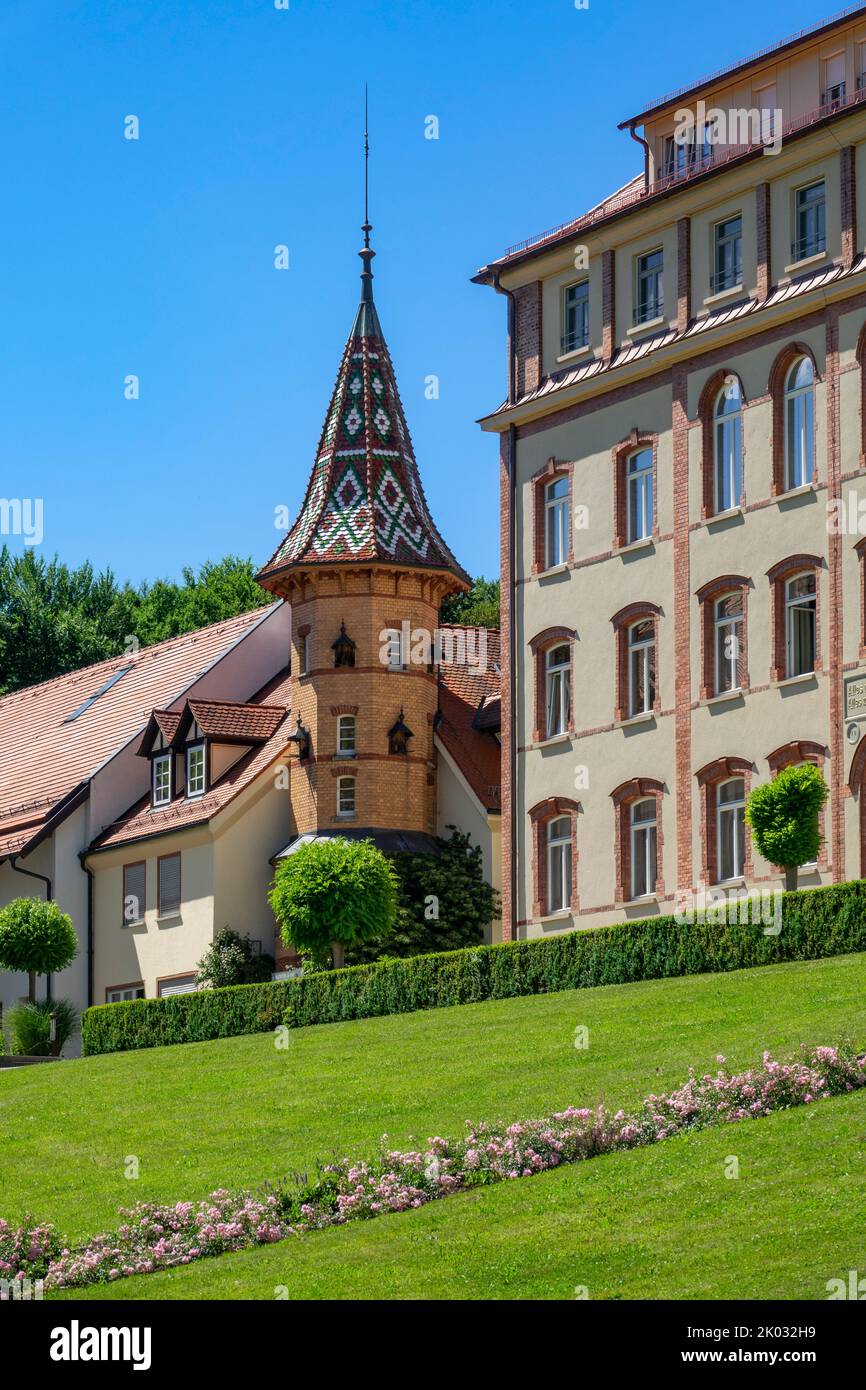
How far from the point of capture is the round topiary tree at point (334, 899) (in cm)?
4706

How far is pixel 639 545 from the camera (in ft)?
153

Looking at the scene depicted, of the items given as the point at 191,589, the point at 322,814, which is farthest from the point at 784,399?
the point at 191,589

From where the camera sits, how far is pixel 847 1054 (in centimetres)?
2527

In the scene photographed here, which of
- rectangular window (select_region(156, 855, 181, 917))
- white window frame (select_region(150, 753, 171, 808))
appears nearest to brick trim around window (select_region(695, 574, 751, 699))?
rectangular window (select_region(156, 855, 181, 917))

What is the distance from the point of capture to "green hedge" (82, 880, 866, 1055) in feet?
118

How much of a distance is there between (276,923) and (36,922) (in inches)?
222

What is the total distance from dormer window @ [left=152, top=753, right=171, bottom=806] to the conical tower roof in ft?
20.1

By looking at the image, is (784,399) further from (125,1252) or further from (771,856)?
(125,1252)

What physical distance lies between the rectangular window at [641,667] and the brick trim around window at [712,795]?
7.57 ft

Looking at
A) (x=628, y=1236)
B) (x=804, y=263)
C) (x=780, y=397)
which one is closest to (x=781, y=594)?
(x=780, y=397)

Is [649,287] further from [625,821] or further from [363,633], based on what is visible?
[363,633]

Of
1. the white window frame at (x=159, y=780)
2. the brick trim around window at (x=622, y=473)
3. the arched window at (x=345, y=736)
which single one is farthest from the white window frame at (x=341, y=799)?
the brick trim around window at (x=622, y=473)
